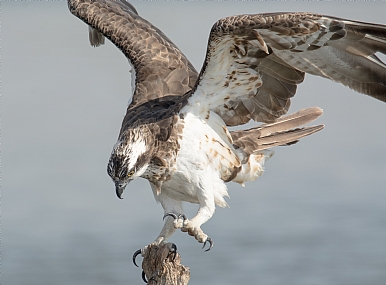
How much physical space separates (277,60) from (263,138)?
129 cm

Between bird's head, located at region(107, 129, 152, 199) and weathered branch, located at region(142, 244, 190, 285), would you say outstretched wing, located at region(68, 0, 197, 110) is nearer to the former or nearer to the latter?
bird's head, located at region(107, 129, 152, 199)

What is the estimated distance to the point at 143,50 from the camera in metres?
9.20

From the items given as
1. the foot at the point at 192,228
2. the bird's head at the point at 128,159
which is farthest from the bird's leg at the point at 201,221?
the bird's head at the point at 128,159

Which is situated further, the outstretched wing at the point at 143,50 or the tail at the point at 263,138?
the outstretched wing at the point at 143,50

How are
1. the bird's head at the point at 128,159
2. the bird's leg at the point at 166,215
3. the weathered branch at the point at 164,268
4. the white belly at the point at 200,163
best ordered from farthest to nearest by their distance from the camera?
the bird's leg at the point at 166,215 < the white belly at the point at 200,163 < the bird's head at the point at 128,159 < the weathered branch at the point at 164,268

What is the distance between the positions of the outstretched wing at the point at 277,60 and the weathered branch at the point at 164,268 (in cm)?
159

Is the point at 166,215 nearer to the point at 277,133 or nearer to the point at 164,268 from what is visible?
the point at 164,268

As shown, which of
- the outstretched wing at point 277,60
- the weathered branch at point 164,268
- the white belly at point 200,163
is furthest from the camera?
the white belly at point 200,163

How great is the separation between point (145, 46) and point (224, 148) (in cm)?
192

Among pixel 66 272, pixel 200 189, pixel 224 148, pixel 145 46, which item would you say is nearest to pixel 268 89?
pixel 224 148

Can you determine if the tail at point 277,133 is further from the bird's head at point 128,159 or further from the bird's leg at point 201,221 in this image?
the bird's head at point 128,159

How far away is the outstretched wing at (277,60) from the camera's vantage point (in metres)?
7.08

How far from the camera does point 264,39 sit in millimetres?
7316

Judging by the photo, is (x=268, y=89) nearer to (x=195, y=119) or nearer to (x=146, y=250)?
(x=195, y=119)
